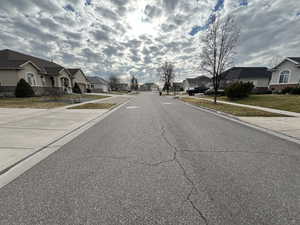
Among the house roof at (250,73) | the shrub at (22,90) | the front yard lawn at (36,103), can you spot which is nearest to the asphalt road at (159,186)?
the front yard lawn at (36,103)

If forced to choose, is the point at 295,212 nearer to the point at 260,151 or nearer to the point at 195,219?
the point at 195,219

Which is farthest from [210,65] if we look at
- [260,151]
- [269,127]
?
[260,151]

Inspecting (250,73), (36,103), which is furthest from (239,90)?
(36,103)

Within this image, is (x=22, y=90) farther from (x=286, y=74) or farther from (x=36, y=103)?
(x=286, y=74)

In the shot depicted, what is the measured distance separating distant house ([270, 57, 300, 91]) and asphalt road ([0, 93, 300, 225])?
28.7 meters

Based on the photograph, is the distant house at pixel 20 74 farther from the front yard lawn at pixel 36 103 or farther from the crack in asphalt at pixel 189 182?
the crack in asphalt at pixel 189 182

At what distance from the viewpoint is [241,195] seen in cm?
224

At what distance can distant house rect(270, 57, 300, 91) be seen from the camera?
2279 centimetres

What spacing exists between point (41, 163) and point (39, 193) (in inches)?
48.1

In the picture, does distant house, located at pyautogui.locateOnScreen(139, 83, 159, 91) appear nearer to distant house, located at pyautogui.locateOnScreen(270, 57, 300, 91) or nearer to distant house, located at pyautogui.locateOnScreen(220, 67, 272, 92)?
distant house, located at pyautogui.locateOnScreen(220, 67, 272, 92)

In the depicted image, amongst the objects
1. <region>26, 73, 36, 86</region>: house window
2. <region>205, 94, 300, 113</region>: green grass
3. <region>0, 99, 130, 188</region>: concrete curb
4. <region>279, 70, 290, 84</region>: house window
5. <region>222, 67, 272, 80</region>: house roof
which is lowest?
<region>0, 99, 130, 188</region>: concrete curb

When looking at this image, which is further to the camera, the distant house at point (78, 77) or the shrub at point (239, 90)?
the distant house at point (78, 77)

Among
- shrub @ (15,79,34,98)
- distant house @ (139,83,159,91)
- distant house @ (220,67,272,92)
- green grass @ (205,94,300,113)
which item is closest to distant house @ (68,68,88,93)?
shrub @ (15,79,34,98)

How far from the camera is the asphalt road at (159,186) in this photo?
1.84 meters
